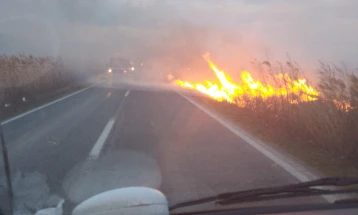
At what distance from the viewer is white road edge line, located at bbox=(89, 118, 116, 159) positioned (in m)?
9.84

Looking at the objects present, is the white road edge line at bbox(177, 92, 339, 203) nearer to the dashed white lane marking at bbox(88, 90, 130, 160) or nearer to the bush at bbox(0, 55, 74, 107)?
the dashed white lane marking at bbox(88, 90, 130, 160)

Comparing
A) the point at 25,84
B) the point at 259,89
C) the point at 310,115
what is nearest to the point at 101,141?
the point at 310,115

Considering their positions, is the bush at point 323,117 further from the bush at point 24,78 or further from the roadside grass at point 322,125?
the bush at point 24,78

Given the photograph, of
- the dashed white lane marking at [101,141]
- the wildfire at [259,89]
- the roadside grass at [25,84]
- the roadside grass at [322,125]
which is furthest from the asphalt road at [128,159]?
the roadside grass at [25,84]

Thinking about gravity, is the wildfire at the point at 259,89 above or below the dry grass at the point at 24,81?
below

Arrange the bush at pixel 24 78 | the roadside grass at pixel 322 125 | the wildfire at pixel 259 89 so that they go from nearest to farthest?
the roadside grass at pixel 322 125 → the wildfire at pixel 259 89 → the bush at pixel 24 78

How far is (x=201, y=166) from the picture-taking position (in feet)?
27.9

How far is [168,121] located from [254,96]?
3.81m

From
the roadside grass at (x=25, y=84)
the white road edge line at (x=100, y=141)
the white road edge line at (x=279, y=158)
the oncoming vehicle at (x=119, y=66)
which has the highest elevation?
the oncoming vehicle at (x=119, y=66)

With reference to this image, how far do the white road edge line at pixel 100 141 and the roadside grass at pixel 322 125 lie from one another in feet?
11.4

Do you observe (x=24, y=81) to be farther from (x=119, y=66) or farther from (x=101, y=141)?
(x=119, y=66)

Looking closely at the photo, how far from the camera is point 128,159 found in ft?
30.2

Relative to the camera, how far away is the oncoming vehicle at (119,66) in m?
45.3

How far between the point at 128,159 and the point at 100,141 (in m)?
2.28
